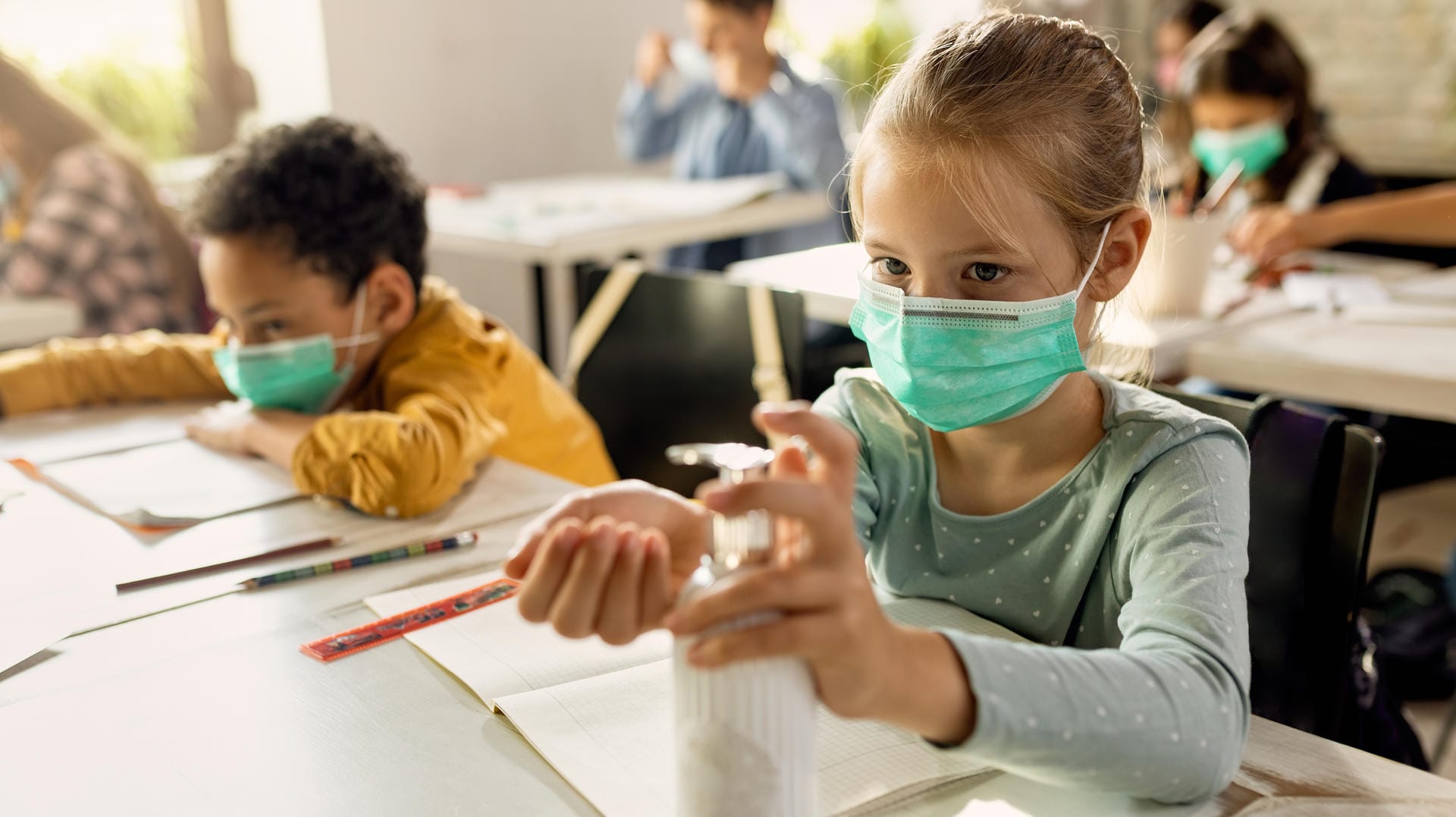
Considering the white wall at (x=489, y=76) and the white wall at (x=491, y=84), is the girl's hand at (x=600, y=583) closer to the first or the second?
the white wall at (x=491, y=84)

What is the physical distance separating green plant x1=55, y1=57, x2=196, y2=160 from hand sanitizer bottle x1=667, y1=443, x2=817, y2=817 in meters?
3.37

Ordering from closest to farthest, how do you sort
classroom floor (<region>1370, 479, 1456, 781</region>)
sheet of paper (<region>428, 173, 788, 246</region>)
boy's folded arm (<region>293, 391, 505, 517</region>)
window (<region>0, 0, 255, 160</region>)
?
1. boy's folded arm (<region>293, 391, 505, 517</region>)
2. sheet of paper (<region>428, 173, 788, 246</region>)
3. classroom floor (<region>1370, 479, 1456, 781</region>)
4. window (<region>0, 0, 255, 160</region>)

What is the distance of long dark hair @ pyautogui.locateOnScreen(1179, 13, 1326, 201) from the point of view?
2.61 metres

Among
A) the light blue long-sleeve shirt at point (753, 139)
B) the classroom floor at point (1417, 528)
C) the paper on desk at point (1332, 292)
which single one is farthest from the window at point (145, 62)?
the classroom floor at point (1417, 528)

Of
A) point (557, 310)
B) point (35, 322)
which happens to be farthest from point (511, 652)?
point (557, 310)

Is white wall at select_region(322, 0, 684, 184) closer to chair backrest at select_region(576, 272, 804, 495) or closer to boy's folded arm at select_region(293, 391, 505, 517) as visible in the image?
chair backrest at select_region(576, 272, 804, 495)

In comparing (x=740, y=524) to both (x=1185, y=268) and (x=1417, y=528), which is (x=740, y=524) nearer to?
(x=1185, y=268)

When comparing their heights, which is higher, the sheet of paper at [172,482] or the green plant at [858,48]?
the green plant at [858,48]

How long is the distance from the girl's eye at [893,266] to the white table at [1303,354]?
20.5 inches

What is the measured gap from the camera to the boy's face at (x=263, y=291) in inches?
55.9

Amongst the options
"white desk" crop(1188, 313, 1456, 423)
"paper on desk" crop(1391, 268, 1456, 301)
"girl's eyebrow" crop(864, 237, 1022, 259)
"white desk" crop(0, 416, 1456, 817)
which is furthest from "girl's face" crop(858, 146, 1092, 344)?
"paper on desk" crop(1391, 268, 1456, 301)

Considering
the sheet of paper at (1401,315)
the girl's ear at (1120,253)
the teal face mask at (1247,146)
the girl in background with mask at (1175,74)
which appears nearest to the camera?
the girl's ear at (1120,253)

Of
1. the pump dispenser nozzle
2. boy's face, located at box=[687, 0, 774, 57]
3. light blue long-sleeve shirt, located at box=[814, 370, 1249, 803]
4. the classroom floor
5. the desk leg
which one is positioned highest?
boy's face, located at box=[687, 0, 774, 57]

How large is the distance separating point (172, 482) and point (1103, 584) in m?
0.96
